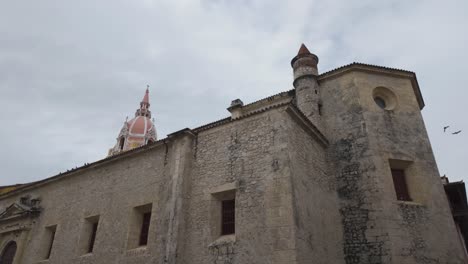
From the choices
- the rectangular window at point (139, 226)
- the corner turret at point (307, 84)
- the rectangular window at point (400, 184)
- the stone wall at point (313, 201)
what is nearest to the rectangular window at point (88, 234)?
the rectangular window at point (139, 226)

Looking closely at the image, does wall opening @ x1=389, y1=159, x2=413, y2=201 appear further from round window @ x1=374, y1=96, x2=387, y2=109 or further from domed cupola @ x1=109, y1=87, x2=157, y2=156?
domed cupola @ x1=109, y1=87, x2=157, y2=156

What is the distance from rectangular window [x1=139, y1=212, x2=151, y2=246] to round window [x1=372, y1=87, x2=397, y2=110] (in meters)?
9.11

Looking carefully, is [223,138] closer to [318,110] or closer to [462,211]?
[318,110]

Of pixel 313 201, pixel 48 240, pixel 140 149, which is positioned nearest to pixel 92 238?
pixel 48 240

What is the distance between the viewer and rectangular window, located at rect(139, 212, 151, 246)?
11.0 m

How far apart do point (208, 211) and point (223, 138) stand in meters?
2.28

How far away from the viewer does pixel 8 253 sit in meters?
15.0

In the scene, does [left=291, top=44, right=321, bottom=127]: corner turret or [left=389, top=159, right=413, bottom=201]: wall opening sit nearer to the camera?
[left=389, top=159, right=413, bottom=201]: wall opening

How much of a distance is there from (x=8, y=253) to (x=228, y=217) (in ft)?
38.2

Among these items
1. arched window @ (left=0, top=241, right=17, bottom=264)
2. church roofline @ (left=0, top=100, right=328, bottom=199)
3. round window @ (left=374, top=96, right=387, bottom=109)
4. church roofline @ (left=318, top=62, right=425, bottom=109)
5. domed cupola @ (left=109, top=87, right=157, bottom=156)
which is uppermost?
domed cupola @ (left=109, top=87, right=157, bottom=156)

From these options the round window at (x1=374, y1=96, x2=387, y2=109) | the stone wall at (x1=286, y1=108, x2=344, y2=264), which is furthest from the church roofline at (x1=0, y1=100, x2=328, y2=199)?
the round window at (x1=374, y1=96, x2=387, y2=109)

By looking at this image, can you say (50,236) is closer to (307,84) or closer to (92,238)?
(92,238)

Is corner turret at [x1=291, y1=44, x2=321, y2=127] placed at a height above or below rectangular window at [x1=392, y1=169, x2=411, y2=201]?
above

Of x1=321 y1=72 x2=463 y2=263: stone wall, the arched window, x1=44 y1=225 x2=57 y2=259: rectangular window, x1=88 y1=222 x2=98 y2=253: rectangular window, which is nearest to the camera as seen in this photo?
x1=321 y1=72 x2=463 y2=263: stone wall
